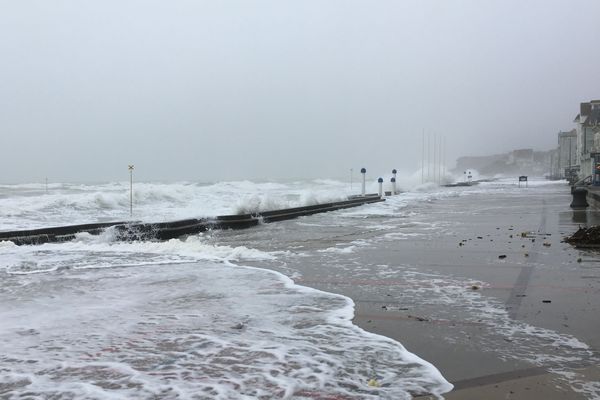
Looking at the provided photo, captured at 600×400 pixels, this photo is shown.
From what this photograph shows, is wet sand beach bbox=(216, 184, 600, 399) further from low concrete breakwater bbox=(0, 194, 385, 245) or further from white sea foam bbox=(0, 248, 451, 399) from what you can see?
low concrete breakwater bbox=(0, 194, 385, 245)

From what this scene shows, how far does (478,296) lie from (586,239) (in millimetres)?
5058

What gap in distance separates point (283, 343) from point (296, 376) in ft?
2.44

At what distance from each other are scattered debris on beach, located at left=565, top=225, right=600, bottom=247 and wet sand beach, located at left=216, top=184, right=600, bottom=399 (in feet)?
1.24

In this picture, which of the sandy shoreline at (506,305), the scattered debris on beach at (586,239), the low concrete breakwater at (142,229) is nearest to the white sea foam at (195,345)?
the sandy shoreline at (506,305)

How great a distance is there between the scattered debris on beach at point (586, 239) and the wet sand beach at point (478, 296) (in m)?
0.38

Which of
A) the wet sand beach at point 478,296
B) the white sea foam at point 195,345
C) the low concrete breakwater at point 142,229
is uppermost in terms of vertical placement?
the low concrete breakwater at point 142,229

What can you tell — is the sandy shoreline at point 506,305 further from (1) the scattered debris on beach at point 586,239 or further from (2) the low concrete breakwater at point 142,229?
(2) the low concrete breakwater at point 142,229

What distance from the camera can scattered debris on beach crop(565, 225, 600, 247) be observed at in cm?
932

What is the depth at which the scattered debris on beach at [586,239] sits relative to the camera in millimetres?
9325

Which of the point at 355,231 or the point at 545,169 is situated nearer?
the point at 355,231

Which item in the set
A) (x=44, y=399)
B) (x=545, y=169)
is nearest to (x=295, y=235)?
(x=44, y=399)

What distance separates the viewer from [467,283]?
6.53m

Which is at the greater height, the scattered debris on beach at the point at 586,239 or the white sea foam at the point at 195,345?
the scattered debris on beach at the point at 586,239

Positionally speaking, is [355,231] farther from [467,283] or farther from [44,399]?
[44,399]
